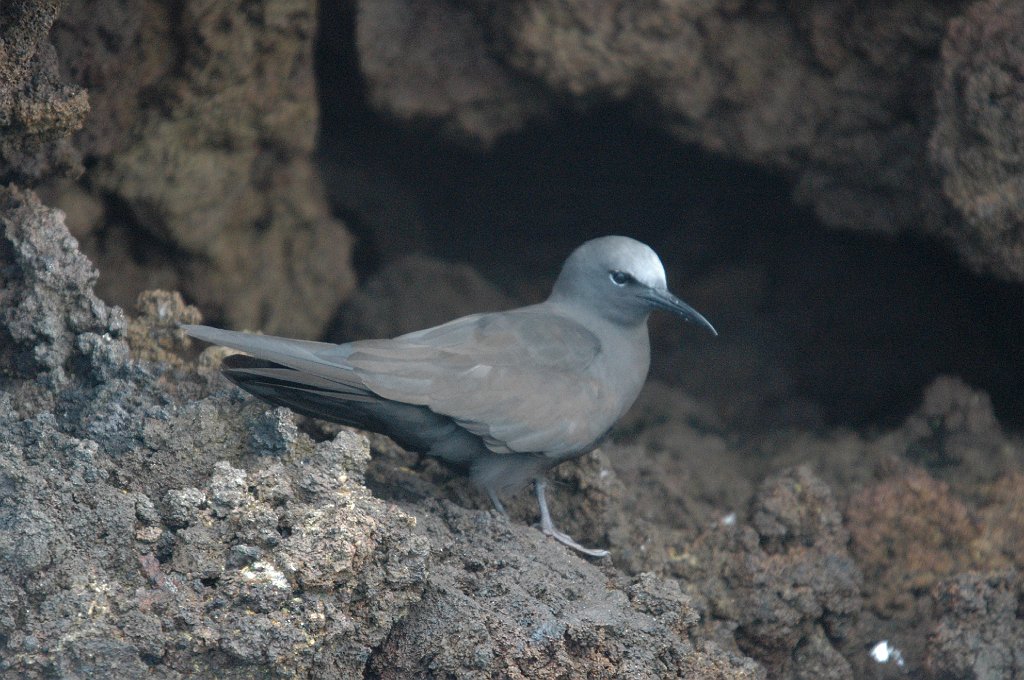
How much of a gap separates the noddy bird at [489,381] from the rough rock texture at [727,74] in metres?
1.34

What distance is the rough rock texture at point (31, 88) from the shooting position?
11.3 feet

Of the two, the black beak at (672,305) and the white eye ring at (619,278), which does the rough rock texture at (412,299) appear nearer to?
the white eye ring at (619,278)

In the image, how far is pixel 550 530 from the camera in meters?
4.11

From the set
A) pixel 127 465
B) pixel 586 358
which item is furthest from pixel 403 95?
pixel 127 465

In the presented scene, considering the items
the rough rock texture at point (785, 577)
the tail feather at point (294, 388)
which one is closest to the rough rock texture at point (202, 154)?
the tail feather at point (294, 388)

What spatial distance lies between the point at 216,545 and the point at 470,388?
1.16 meters

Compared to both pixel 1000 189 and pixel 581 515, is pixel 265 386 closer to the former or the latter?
pixel 581 515

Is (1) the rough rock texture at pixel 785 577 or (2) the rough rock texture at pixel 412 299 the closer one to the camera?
(1) the rough rock texture at pixel 785 577

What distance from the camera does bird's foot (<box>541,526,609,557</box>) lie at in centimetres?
404

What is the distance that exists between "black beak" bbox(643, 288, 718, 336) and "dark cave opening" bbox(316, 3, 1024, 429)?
169 cm

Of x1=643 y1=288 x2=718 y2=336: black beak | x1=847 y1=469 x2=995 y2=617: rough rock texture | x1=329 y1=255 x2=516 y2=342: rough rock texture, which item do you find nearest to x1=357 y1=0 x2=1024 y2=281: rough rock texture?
x1=329 y1=255 x2=516 y2=342: rough rock texture

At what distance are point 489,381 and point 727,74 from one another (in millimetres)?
2511

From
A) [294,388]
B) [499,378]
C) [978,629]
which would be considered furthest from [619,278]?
[978,629]

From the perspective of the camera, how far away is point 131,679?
2.75 meters
